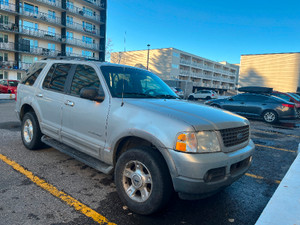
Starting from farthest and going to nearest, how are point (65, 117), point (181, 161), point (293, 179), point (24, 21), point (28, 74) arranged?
point (24, 21), point (28, 74), point (65, 117), point (293, 179), point (181, 161)

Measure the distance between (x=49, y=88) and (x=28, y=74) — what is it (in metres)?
1.17

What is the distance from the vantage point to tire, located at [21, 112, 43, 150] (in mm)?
4254

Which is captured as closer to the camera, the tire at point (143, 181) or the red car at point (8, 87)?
the tire at point (143, 181)

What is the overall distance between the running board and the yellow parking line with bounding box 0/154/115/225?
18.3 inches

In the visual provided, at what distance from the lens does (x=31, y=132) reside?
4.43 meters

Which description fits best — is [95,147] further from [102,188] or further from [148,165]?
[148,165]

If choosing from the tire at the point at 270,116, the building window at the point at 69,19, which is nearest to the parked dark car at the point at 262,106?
the tire at the point at 270,116

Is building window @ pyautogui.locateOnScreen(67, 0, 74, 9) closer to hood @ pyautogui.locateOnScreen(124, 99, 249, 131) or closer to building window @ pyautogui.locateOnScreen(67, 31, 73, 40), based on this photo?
building window @ pyautogui.locateOnScreen(67, 31, 73, 40)

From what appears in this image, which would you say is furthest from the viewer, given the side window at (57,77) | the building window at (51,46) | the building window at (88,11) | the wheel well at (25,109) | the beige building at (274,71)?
the beige building at (274,71)

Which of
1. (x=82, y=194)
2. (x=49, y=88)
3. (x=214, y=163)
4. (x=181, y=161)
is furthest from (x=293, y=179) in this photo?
(x=49, y=88)

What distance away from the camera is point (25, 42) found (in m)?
30.8

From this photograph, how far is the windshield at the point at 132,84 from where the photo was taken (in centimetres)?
321

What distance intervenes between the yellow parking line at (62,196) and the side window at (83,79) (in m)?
1.38

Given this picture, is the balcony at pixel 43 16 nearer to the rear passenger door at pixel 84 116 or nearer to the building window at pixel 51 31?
the building window at pixel 51 31
